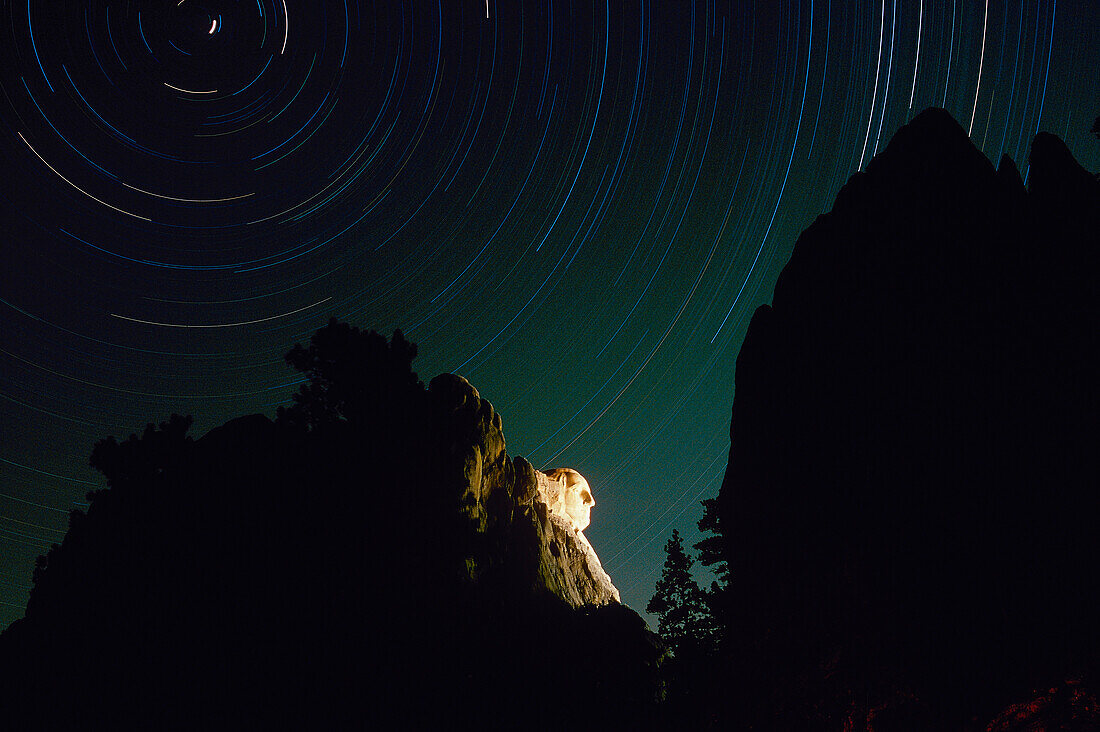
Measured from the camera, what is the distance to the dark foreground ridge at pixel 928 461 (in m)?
12.7

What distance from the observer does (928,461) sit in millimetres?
14633

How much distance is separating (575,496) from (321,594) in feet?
69.6

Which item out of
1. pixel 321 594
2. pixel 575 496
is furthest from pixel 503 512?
pixel 575 496

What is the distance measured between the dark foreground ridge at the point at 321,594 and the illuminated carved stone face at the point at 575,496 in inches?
490

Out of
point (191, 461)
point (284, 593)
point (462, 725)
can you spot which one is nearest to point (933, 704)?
point (462, 725)

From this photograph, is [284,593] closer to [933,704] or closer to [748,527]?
[748,527]

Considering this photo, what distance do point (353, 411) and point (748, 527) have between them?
1637 cm

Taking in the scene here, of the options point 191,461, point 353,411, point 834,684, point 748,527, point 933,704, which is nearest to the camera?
point 933,704

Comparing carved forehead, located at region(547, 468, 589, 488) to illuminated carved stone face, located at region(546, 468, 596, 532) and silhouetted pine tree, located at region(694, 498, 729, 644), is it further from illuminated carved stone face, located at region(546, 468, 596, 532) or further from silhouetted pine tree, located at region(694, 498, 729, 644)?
silhouetted pine tree, located at region(694, 498, 729, 644)

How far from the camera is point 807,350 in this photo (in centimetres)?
1861

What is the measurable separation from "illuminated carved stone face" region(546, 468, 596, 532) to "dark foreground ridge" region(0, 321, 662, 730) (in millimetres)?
12450

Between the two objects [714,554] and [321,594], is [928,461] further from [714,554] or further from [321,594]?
[321,594]

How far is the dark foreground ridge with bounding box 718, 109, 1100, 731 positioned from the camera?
1266 centimetres

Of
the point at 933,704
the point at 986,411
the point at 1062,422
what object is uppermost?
the point at 986,411
